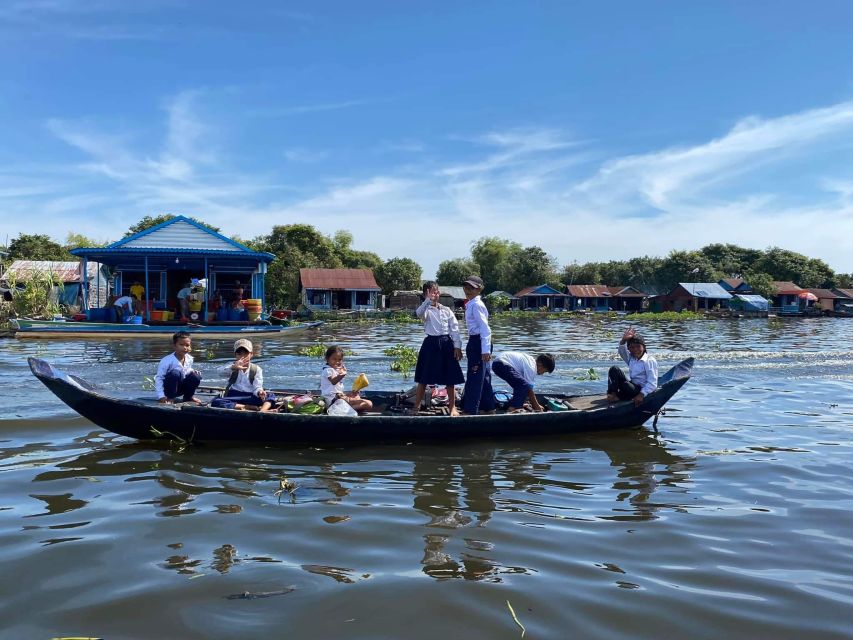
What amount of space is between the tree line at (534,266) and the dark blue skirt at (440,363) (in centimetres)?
4658

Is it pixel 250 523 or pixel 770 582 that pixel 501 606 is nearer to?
pixel 770 582

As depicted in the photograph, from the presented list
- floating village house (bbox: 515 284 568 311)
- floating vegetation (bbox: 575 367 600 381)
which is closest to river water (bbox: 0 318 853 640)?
floating vegetation (bbox: 575 367 600 381)

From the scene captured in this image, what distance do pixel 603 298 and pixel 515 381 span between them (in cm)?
6211

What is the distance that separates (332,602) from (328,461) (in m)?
3.37

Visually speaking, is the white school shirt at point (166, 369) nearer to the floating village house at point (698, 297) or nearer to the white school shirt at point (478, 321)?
the white school shirt at point (478, 321)

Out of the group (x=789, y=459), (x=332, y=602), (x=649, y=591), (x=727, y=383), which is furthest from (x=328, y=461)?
(x=727, y=383)

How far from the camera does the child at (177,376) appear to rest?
25.9 feet

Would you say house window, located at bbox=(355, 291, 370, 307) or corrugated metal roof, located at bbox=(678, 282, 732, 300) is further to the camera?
corrugated metal roof, located at bbox=(678, 282, 732, 300)

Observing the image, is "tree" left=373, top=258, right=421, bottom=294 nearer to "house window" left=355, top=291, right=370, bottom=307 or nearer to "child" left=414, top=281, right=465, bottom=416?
"house window" left=355, top=291, right=370, bottom=307

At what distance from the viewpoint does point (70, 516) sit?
534 cm

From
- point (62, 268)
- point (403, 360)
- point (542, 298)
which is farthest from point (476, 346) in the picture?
point (542, 298)

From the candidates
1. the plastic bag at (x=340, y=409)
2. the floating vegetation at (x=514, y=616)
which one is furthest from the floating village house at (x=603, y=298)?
the floating vegetation at (x=514, y=616)

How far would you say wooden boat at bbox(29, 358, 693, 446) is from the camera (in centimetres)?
723

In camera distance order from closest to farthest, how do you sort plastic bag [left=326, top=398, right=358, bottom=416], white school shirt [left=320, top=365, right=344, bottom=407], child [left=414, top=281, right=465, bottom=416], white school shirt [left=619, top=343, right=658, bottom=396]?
plastic bag [left=326, top=398, right=358, bottom=416], white school shirt [left=320, top=365, right=344, bottom=407], child [left=414, top=281, right=465, bottom=416], white school shirt [left=619, top=343, right=658, bottom=396]
